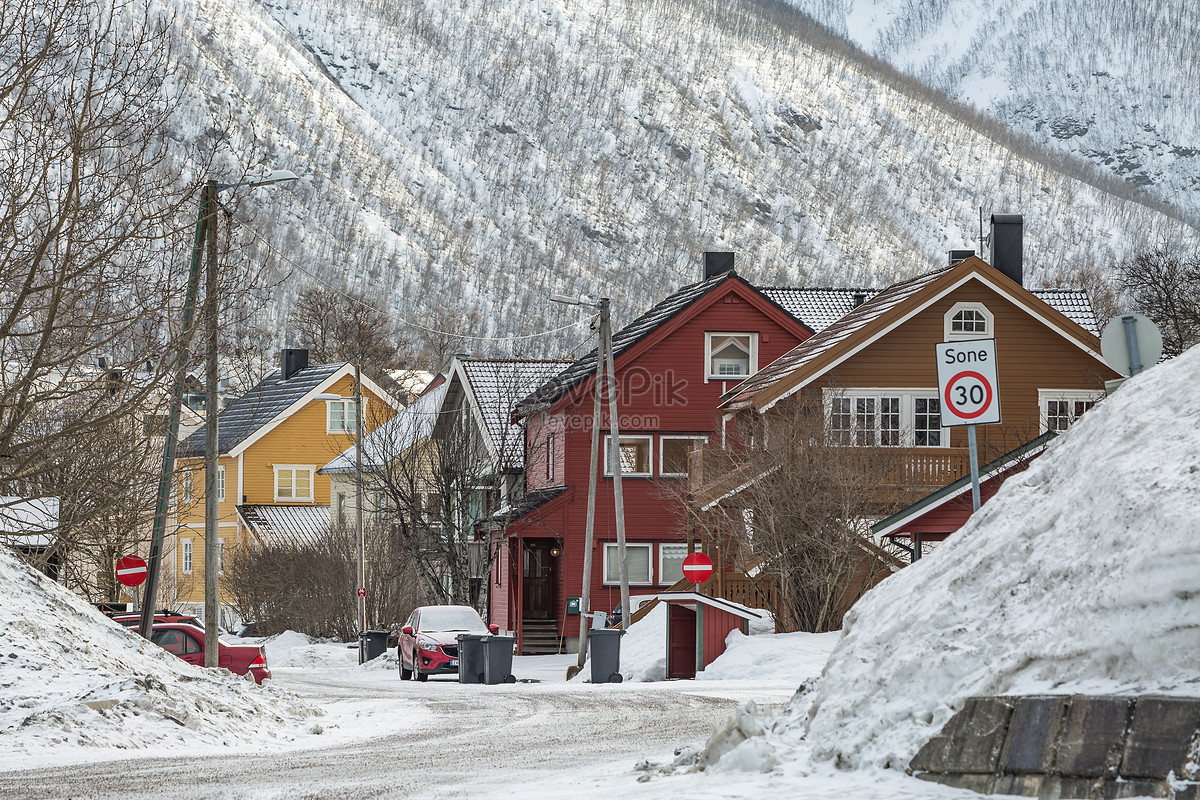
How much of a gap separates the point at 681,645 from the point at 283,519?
37.1 meters

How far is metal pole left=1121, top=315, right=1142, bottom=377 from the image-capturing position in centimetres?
1293

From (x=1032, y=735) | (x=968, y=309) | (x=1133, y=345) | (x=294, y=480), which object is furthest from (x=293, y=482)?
(x=1032, y=735)

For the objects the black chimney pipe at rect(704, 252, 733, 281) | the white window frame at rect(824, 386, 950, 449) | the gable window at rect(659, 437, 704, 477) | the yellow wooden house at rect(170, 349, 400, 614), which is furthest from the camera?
the yellow wooden house at rect(170, 349, 400, 614)

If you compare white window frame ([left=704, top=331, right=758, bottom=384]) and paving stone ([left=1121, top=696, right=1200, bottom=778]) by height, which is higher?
white window frame ([left=704, top=331, right=758, bottom=384])

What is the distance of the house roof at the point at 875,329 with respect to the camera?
34594 mm

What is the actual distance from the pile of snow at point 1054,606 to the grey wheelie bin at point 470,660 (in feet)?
66.4

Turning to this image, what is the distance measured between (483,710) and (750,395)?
17.6 m

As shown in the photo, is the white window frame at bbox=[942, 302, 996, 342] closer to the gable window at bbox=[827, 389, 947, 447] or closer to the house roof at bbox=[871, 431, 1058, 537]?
the gable window at bbox=[827, 389, 947, 447]

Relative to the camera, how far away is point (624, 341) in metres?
43.6

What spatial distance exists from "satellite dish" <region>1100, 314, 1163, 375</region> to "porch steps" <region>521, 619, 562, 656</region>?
103 ft

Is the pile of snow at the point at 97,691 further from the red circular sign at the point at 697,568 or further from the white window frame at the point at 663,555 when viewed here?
the white window frame at the point at 663,555

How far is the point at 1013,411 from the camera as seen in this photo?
37.0 m

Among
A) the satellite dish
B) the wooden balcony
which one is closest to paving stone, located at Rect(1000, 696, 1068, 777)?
the satellite dish

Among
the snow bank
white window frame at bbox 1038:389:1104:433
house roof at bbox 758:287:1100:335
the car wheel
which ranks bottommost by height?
the car wheel
